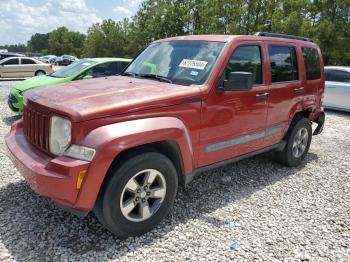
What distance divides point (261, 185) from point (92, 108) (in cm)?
283

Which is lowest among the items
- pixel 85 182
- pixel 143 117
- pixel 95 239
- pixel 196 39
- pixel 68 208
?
pixel 95 239

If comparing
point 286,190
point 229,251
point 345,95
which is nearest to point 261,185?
point 286,190

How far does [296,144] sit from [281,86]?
1218 mm

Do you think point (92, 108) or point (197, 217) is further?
point (197, 217)

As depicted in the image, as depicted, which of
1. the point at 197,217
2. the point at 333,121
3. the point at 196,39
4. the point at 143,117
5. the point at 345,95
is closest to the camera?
the point at 143,117

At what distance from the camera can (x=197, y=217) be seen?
151 inches

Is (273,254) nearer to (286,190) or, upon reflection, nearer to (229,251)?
(229,251)

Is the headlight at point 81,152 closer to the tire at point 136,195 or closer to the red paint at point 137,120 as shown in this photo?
the red paint at point 137,120

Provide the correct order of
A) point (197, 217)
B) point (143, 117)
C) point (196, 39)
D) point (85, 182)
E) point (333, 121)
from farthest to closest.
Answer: point (333, 121) → point (196, 39) → point (197, 217) → point (143, 117) → point (85, 182)

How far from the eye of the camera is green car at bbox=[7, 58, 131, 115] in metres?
8.20

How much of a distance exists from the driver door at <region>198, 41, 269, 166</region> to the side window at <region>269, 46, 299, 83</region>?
0.27 metres

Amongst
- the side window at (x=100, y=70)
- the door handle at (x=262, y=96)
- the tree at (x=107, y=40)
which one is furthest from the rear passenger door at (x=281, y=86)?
the tree at (x=107, y=40)

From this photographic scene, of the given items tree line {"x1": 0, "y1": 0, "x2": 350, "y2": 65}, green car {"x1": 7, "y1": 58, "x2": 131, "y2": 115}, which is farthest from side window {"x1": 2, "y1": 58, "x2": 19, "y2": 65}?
tree line {"x1": 0, "y1": 0, "x2": 350, "y2": 65}

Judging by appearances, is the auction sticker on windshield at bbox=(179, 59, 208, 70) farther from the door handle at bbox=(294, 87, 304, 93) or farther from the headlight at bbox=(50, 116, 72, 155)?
the door handle at bbox=(294, 87, 304, 93)
